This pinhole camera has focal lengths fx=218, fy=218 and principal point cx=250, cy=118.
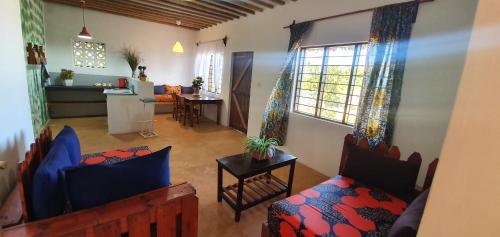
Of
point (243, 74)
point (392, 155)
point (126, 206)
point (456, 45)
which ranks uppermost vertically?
point (456, 45)

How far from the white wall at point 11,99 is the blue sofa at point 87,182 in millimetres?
312

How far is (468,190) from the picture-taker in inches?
19.5

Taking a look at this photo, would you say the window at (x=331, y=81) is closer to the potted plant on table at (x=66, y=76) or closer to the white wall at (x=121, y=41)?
the white wall at (x=121, y=41)

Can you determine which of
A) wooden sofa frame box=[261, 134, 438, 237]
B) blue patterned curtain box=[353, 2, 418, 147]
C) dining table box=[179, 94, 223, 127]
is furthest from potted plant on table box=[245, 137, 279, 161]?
dining table box=[179, 94, 223, 127]

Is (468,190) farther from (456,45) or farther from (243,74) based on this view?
(243,74)

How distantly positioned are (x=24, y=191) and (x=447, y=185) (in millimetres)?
1796

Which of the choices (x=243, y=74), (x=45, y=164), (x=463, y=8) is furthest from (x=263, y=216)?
(x=243, y=74)

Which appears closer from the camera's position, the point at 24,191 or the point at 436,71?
the point at 24,191

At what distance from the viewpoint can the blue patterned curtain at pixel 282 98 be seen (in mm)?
3627

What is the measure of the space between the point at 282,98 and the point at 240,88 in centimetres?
181

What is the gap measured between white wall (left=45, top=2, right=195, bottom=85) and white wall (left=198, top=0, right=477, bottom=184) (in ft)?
10.5

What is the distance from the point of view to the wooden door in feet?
16.8

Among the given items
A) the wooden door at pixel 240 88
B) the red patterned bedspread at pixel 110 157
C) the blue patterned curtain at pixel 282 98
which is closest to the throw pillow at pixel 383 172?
the blue patterned curtain at pixel 282 98

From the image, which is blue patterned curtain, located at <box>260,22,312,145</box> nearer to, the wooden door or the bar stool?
the wooden door
